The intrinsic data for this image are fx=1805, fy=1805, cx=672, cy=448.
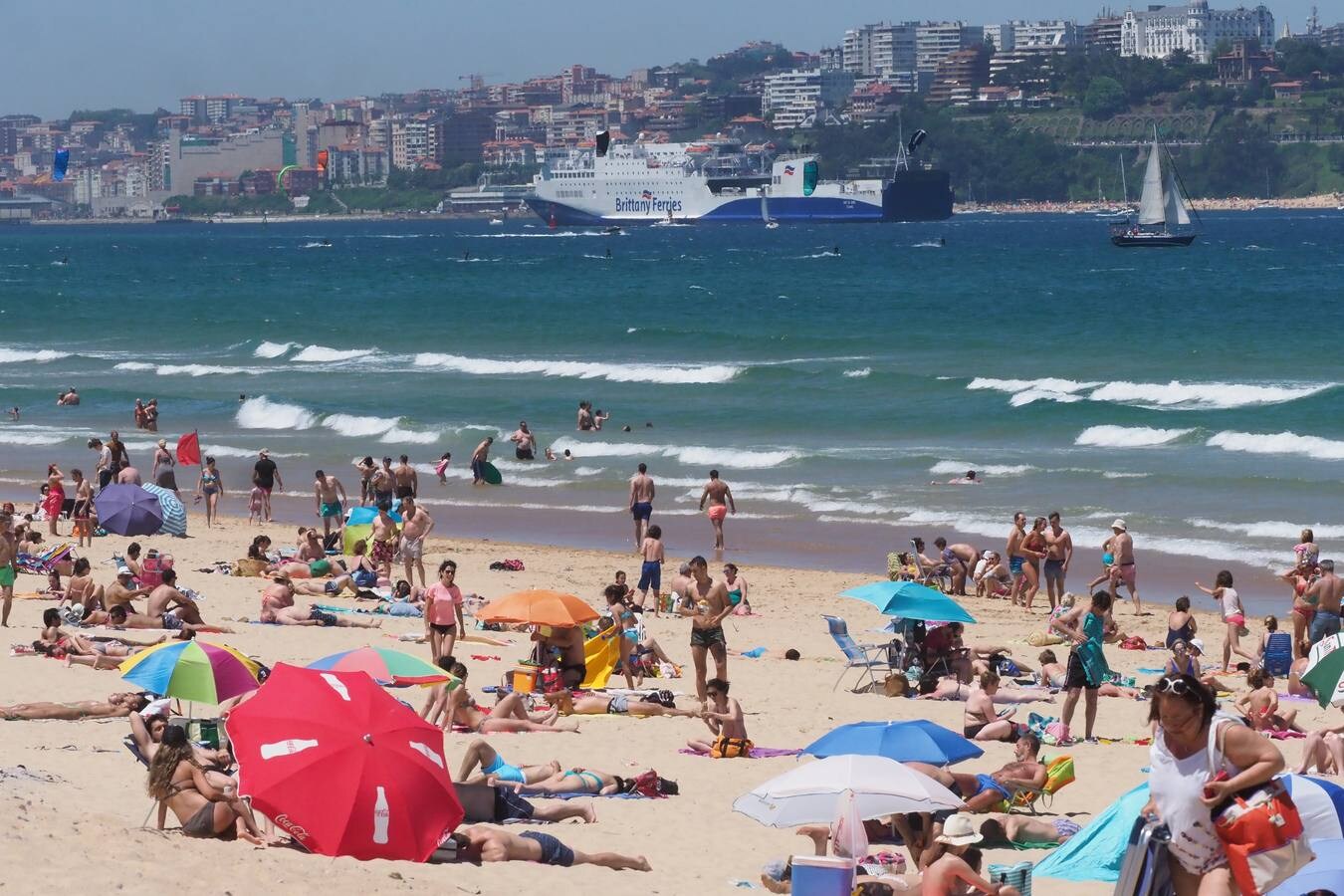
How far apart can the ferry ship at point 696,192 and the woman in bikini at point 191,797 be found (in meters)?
137

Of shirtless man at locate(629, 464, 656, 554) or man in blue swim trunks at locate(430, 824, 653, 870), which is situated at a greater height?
man in blue swim trunks at locate(430, 824, 653, 870)

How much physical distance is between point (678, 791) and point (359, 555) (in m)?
8.70

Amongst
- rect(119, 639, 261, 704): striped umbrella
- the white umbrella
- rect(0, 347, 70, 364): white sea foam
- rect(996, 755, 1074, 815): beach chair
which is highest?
rect(119, 639, 261, 704): striped umbrella

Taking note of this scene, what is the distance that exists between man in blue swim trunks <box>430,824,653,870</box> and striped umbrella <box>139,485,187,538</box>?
1245 cm

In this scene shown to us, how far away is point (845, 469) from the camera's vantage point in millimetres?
26078

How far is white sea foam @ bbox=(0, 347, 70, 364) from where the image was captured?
45906mm

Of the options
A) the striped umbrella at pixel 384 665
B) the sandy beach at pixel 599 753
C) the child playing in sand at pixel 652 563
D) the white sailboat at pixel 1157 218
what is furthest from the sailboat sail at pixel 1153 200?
the striped umbrella at pixel 384 665

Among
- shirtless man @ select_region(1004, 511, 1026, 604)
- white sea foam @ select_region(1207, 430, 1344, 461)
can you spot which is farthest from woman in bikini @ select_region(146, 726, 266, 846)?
white sea foam @ select_region(1207, 430, 1344, 461)

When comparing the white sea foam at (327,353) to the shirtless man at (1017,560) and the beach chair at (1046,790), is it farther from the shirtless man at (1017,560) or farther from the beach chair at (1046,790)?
the beach chair at (1046,790)

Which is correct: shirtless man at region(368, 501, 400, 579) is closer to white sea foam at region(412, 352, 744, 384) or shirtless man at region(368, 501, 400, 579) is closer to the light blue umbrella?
the light blue umbrella

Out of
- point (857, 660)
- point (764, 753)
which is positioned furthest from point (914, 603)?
point (764, 753)

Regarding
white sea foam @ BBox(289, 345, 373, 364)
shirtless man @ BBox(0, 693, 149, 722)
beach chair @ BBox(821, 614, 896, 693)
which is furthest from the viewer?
white sea foam @ BBox(289, 345, 373, 364)

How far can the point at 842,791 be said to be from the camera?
26.7ft

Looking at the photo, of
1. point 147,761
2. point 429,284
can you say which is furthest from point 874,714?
point 429,284
